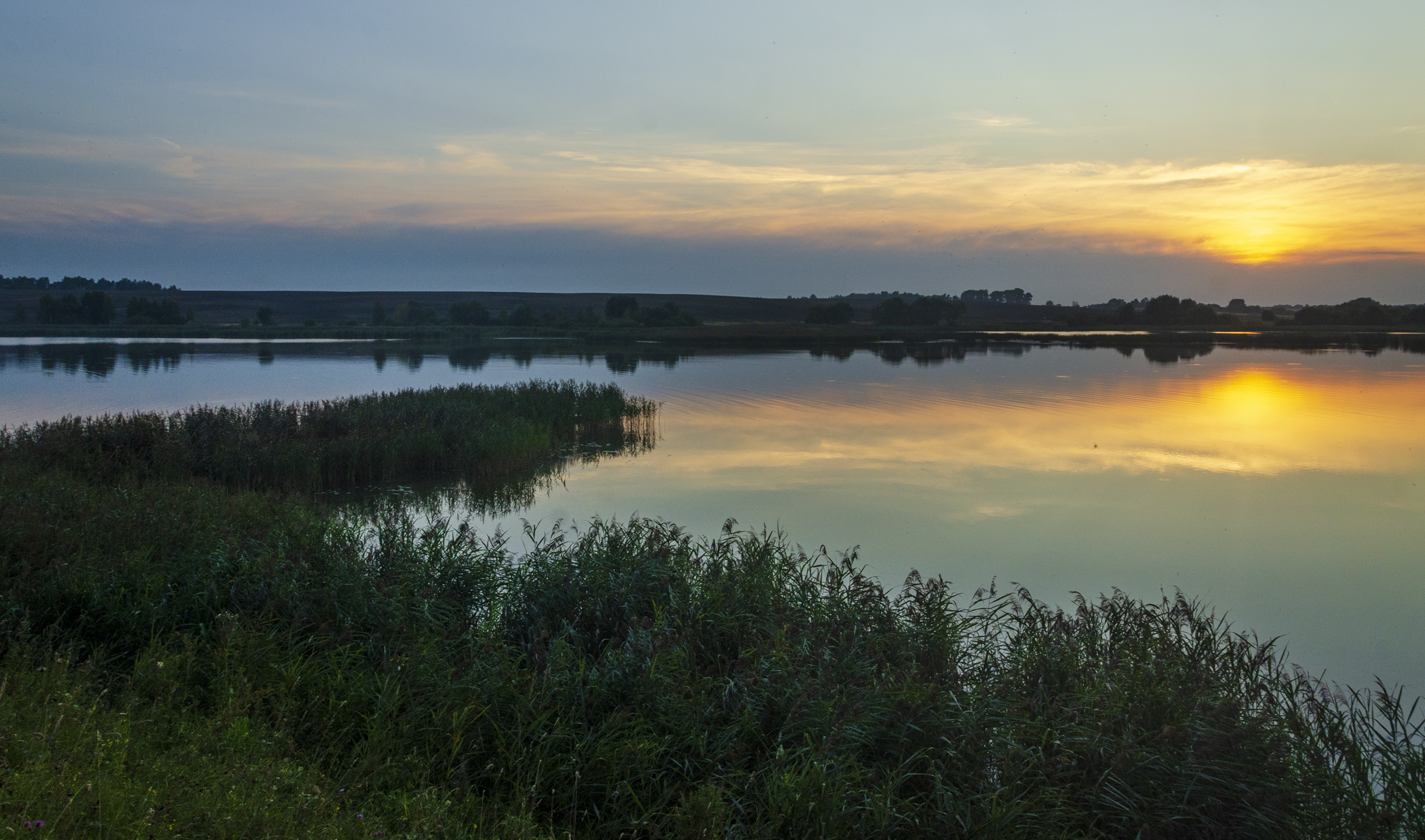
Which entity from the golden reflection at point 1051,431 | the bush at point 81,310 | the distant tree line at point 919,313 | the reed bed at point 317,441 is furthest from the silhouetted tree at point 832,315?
the reed bed at point 317,441

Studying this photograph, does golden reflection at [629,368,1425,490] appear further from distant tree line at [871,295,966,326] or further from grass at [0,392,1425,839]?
Answer: distant tree line at [871,295,966,326]

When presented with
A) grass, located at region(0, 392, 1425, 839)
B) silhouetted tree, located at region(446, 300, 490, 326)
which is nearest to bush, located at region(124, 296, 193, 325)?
silhouetted tree, located at region(446, 300, 490, 326)

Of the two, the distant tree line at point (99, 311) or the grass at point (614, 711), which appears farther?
the distant tree line at point (99, 311)

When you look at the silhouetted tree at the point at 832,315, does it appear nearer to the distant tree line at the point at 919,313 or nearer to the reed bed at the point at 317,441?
the distant tree line at the point at 919,313

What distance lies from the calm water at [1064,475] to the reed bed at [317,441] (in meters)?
1.86

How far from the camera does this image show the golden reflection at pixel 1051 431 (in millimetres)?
14688

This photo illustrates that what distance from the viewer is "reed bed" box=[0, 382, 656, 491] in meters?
11.5

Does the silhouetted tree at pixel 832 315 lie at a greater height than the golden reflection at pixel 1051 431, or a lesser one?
greater

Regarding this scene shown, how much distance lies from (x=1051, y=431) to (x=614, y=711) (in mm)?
16017

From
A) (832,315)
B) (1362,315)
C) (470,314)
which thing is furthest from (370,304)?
(1362,315)

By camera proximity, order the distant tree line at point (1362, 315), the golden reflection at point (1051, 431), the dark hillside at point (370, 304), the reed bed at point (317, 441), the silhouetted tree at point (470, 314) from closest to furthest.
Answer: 1. the reed bed at point (317, 441)
2. the golden reflection at point (1051, 431)
3. the distant tree line at point (1362, 315)
4. the silhouetted tree at point (470, 314)
5. the dark hillside at point (370, 304)

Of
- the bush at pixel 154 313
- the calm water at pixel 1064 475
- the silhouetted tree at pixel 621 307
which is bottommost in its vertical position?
the calm water at pixel 1064 475

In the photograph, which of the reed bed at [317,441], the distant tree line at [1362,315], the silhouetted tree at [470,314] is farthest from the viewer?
the silhouetted tree at [470,314]

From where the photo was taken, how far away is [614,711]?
4512 mm
